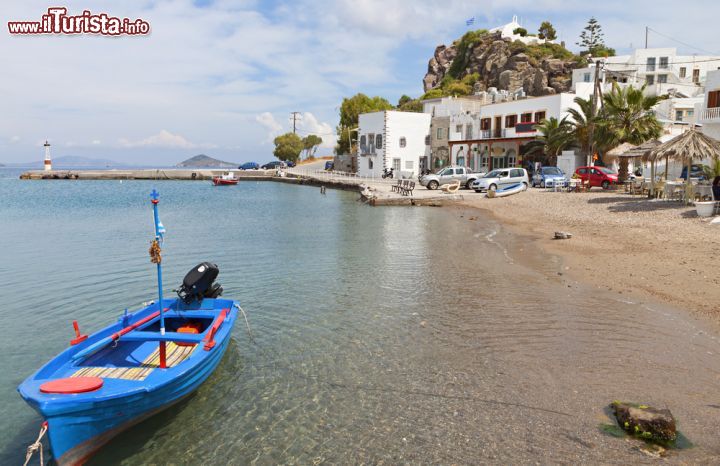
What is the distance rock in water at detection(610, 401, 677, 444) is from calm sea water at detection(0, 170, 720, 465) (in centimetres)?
28

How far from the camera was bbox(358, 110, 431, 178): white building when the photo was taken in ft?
202

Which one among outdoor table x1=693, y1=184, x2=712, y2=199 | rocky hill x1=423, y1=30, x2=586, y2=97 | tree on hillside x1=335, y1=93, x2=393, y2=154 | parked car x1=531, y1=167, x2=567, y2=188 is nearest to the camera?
outdoor table x1=693, y1=184, x2=712, y2=199

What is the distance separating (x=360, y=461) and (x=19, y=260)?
18.6m

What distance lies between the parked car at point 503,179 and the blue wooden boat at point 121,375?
110ft

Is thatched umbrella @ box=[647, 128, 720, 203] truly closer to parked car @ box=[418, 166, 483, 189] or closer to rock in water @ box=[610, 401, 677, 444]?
rock in water @ box=[610, 401, 677, 444]

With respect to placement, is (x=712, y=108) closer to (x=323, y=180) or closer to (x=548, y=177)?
(x=548, y=177)

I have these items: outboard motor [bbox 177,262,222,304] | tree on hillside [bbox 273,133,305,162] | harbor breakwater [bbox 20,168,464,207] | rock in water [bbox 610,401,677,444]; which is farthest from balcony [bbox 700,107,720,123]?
tree on hillside [bbox 273,133,305,162]

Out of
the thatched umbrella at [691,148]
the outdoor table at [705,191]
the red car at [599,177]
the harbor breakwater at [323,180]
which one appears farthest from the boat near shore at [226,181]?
the outdoor table at [705,191]

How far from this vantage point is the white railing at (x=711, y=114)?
3059 centimetres

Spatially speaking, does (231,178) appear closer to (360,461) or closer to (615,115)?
(615,115)

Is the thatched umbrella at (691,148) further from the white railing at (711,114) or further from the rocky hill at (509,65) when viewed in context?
the rocky hill at (509,65)

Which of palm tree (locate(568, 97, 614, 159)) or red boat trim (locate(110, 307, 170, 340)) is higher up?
palm tree (locate(568, 97, 614, 159))

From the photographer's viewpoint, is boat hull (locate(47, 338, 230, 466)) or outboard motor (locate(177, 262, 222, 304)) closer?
boat hull (locate(47, 338, 230, 466))

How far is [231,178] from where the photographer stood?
72.9 meters
